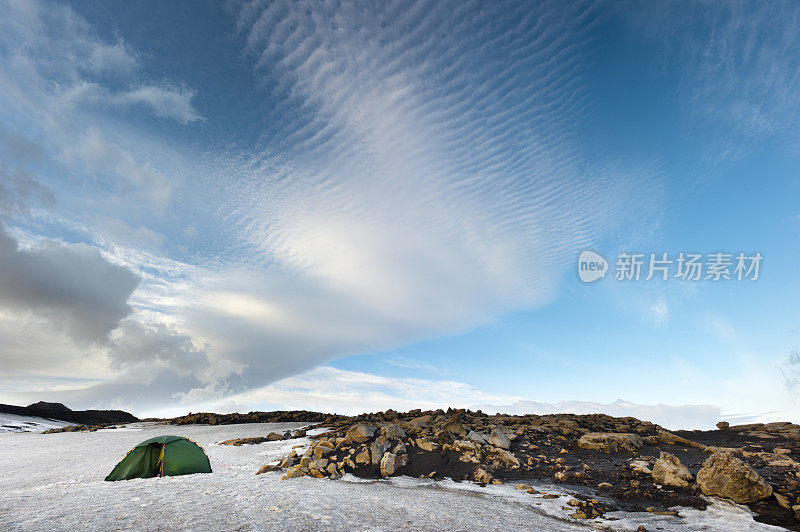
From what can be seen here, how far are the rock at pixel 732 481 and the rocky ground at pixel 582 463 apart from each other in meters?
0.03

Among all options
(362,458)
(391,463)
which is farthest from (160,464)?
(391,463)

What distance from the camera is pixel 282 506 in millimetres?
12766

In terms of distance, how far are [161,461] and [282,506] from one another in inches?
400

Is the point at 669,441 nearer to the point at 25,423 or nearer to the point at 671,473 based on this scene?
the point at 671,473

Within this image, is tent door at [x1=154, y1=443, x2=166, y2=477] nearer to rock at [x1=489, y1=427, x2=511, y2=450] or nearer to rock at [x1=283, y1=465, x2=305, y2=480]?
rock at [x1=283, y1=465, x2=305, y2=480]

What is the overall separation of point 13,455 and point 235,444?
15.8 m

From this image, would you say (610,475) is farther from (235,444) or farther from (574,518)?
(235,444)

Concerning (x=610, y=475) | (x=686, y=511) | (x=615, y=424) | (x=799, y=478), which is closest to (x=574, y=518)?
(x=686, y=511)

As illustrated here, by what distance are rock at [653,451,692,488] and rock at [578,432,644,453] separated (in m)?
5.24

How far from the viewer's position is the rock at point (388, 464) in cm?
1881

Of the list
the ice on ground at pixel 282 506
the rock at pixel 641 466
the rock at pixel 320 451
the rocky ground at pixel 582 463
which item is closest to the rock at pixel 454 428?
the rocky ground at pixel 582 463

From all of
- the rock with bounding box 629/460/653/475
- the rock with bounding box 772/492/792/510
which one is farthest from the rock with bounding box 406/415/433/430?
the rock with bounding box 772/492/792/510

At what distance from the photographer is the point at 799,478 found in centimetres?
1554

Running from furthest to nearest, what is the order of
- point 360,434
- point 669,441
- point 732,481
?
point 669,441
point 360,434
point 732,481
